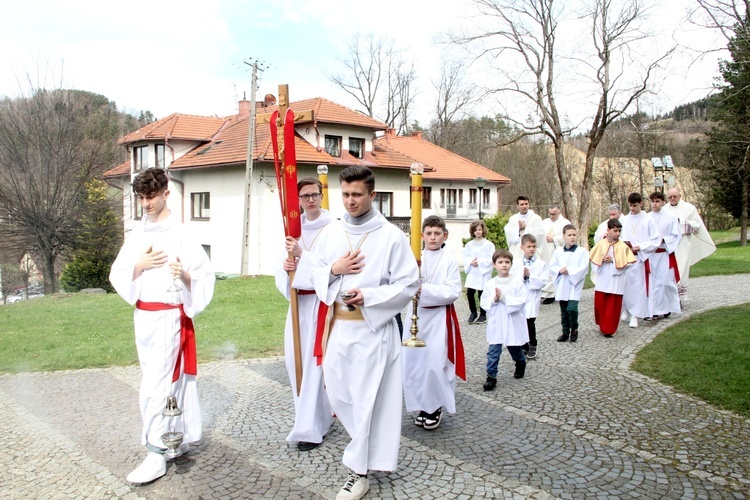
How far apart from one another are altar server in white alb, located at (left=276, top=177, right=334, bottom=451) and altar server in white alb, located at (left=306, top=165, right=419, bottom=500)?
1.66 feet

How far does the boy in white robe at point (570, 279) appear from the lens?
8914mm

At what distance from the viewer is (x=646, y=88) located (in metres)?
26.4

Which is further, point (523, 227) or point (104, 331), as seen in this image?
point (523, 227)

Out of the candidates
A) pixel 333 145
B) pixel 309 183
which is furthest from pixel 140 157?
pixel 309 183

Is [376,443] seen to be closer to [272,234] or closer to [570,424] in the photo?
[570,424]

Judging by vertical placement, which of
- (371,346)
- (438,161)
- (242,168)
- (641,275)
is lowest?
(641,275)

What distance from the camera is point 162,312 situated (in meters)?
4.27

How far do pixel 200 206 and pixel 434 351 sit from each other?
24.2 meters

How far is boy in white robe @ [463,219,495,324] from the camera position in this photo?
1116 cm

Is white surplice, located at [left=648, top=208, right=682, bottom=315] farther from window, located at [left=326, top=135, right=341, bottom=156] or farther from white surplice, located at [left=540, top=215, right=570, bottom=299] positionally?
window, located at [left=326, top=135, right=341, bottom=156]

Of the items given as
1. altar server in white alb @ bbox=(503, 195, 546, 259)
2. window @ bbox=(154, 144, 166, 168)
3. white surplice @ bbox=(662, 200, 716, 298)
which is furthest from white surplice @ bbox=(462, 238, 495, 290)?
window @ bbox=(154, 144, 166, 168)

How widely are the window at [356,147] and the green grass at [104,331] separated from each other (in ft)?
40.4

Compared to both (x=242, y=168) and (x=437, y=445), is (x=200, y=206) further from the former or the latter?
(x=437, y=445)

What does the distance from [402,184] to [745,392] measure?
2470cm
